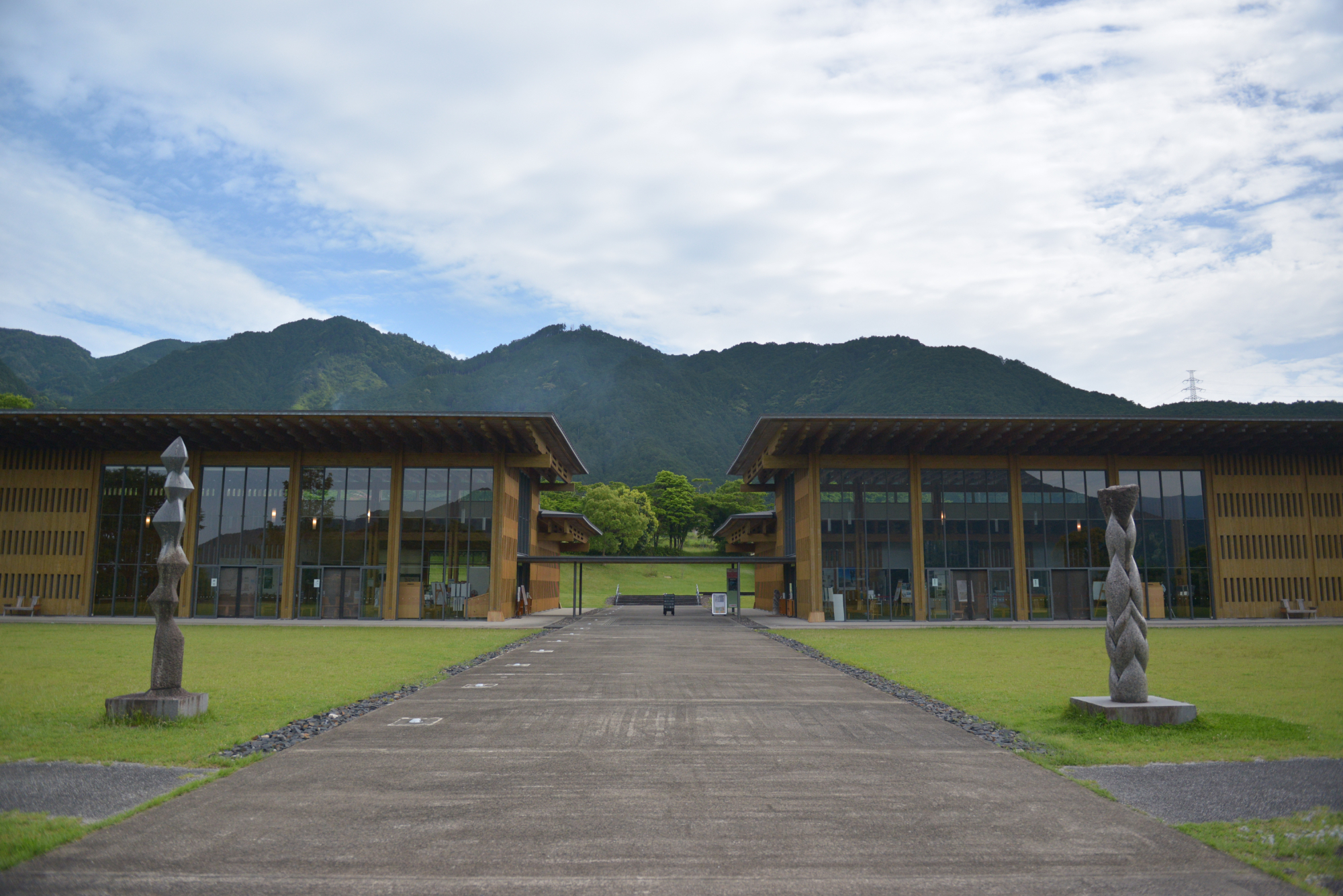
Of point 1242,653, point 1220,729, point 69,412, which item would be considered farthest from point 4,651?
point 1242,653

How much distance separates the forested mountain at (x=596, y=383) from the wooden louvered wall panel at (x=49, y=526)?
6257 centimetres

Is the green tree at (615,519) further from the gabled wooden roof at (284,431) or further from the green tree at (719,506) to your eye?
the gabled wooden roof at (284,431)

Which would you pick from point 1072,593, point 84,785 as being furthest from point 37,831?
point 1072,593

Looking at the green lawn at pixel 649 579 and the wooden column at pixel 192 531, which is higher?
the wooden column at pixel 192 531

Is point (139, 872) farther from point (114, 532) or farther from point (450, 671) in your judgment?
point (114, 532)

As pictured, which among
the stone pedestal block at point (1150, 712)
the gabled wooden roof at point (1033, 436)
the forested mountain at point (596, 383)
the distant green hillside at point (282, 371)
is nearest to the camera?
the stone pedestal block at point (1150, 712)

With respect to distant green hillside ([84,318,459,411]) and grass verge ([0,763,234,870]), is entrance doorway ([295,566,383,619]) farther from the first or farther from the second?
distant green hillside ([84,318,459,411])

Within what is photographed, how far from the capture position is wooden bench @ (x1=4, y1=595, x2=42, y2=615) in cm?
3500

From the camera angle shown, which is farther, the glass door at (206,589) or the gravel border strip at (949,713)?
the glass door at (206,589)

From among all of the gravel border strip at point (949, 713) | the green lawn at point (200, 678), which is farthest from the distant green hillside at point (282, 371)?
the gravel border strip at point (949, 713)

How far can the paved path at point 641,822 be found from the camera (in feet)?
16.3

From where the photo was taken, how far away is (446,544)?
3584 cm

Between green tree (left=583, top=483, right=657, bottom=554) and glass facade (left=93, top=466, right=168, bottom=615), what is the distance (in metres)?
54.9

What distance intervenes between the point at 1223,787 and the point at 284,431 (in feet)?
115
